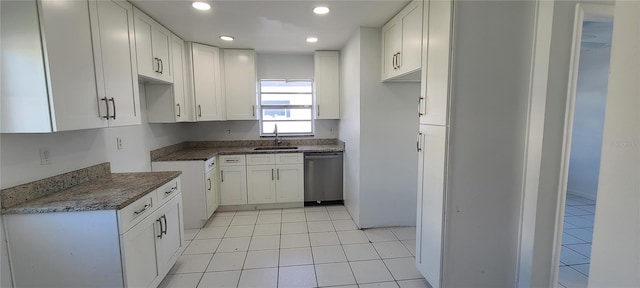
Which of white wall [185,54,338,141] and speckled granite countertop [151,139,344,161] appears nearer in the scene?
speckled granite countertop [151,139,344,161]

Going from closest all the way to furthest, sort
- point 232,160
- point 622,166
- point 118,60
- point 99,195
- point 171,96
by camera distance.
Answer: point 622,166, point 99,195, point 118,60, point 171,96, point 232,160

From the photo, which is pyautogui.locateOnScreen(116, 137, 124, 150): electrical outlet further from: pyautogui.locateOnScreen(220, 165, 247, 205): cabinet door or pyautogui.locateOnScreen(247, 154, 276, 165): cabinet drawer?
pyautogui.locateOnScreen(247, 154, 276, 165): cabinet drawer

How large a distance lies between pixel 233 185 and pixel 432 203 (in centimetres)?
275

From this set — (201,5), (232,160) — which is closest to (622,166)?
(201,5)

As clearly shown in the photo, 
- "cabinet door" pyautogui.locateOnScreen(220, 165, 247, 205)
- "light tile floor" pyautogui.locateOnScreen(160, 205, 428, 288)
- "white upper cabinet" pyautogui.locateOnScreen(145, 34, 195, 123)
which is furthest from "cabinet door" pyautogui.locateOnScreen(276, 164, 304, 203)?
"white upper cabinet" pyautogui.locateOnScreen(145, 34, 195, 123)

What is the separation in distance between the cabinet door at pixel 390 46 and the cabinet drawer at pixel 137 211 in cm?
238

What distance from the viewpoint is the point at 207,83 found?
3.54 m

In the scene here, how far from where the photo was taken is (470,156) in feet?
5.62

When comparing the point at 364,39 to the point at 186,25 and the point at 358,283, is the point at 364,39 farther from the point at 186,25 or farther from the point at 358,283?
the point at 358,283

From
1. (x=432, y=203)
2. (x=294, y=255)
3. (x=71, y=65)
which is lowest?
(x=294, y=255)

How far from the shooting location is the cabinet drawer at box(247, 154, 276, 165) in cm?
369

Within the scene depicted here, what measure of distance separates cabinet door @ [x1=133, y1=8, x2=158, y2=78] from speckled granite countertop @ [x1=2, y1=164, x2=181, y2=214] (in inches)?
37.8

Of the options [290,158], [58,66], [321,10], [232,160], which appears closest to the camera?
[58,66]

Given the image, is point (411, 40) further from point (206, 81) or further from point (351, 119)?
point (206, 81)
